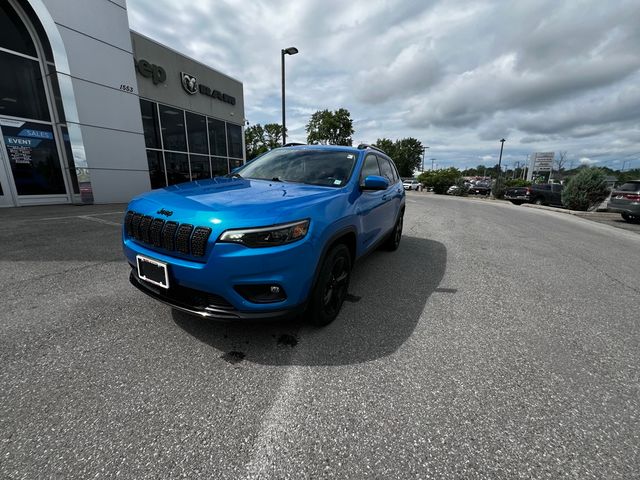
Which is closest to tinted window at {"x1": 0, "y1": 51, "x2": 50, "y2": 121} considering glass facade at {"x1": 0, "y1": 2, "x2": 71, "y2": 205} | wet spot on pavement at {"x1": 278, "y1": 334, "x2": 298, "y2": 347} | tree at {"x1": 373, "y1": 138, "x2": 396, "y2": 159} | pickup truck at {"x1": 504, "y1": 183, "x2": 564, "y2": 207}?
glass facade at {"x1": 0, "y1": 2, "x2": 71, "y2": 205}

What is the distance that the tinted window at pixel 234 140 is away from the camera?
16.5m

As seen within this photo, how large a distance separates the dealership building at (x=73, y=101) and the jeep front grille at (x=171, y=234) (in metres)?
9.46

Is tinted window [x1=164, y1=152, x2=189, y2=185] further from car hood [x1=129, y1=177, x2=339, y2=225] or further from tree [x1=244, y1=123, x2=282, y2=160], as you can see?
tree [x1=244, y1=123, x2=282, y2=160]

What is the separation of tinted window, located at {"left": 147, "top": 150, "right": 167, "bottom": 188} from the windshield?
10.5m

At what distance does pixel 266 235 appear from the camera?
6.36ft

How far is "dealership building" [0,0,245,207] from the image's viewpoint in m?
8.32

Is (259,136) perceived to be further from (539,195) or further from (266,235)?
(266,235)

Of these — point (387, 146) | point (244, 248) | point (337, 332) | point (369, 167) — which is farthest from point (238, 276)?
point (387, 146)

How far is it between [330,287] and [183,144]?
45.3 feet

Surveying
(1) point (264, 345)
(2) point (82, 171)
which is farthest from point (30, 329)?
(2) point (82, 171)

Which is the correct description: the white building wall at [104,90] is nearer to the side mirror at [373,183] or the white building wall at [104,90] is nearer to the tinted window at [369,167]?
the tinted window at [369,167]

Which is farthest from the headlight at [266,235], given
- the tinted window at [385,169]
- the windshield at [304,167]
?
the tinted window at [385,169]

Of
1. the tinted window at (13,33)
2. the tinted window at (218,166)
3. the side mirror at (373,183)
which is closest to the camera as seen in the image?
the side mirror at (373,183)

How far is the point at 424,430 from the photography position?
1621 mm
